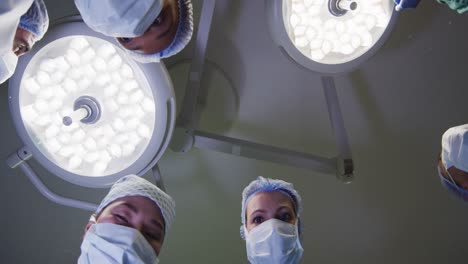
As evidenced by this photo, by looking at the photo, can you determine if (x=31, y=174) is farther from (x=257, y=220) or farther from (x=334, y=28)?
(x=334, y=28)

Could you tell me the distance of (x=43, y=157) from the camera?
1.17m

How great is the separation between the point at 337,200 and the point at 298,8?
3.04 feet

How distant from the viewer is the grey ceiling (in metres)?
1.55

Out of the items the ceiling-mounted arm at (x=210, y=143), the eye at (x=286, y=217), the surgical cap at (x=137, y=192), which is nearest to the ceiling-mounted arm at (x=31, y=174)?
the surgical cap at (x=137, y=192)

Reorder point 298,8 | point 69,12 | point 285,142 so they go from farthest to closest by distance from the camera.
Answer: point 285,142 < point 69,12 < point 298,8

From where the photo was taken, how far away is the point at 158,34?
1.12 metres

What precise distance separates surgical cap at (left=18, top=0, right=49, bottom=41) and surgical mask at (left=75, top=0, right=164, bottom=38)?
5.4 inches

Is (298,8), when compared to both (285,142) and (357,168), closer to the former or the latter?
(285,142)

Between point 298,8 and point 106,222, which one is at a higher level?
point 298,8

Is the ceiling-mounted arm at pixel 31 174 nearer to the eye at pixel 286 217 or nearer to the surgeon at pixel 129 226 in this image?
the surgeon at pixel 129 226

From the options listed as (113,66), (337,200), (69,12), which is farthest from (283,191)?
(69,12)

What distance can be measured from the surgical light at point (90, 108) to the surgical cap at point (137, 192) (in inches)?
1.2

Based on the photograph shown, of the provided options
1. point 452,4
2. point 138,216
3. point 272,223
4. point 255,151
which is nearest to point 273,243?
point 272,223

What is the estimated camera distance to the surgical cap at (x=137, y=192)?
116 centimetres
